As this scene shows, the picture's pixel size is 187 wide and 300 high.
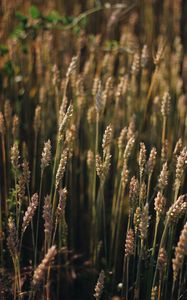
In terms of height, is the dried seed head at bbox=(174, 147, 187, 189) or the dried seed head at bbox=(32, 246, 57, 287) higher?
the dried seed head at bbox=(174, 147, 187, 189)

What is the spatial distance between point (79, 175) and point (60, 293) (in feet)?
1.30

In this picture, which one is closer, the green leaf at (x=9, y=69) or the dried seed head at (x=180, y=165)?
the dried seed head at (x=180, y=165)

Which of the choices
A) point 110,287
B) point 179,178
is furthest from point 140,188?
point 110,287

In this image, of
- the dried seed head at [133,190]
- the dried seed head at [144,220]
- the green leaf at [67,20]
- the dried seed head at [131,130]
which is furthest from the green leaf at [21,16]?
the dried seed head at [144,220]

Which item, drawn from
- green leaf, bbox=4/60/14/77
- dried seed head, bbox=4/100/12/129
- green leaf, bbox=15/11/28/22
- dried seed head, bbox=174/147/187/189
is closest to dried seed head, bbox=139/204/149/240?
dried seed head, bbox=174/147/187/189

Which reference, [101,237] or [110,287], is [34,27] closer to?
[101,237]

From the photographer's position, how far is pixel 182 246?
80 cm

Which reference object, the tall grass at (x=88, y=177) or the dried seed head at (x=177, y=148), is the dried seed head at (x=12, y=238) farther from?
the dried seed head at (x=177, y=148)

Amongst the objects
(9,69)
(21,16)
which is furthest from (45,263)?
(21,16)

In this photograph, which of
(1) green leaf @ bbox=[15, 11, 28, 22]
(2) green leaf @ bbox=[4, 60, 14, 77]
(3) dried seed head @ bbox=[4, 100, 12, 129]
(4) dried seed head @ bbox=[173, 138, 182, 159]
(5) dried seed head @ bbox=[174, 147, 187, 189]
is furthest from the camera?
(1) green leaf @ bbox=[15, 11, 28, 22]

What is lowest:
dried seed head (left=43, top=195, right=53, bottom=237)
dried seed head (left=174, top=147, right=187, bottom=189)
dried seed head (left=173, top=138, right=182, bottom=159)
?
dried seed head (left=43, top=195, right=53, bottom=237)

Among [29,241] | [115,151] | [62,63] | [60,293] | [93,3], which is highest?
[93,3]

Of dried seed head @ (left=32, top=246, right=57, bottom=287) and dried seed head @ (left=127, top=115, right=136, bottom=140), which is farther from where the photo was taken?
dried seed head @ (left=127, top=115, right=136, bottom=140)

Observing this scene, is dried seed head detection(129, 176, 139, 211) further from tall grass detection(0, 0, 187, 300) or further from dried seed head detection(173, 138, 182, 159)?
dried seed head detection(173, 138, 182, 159)
